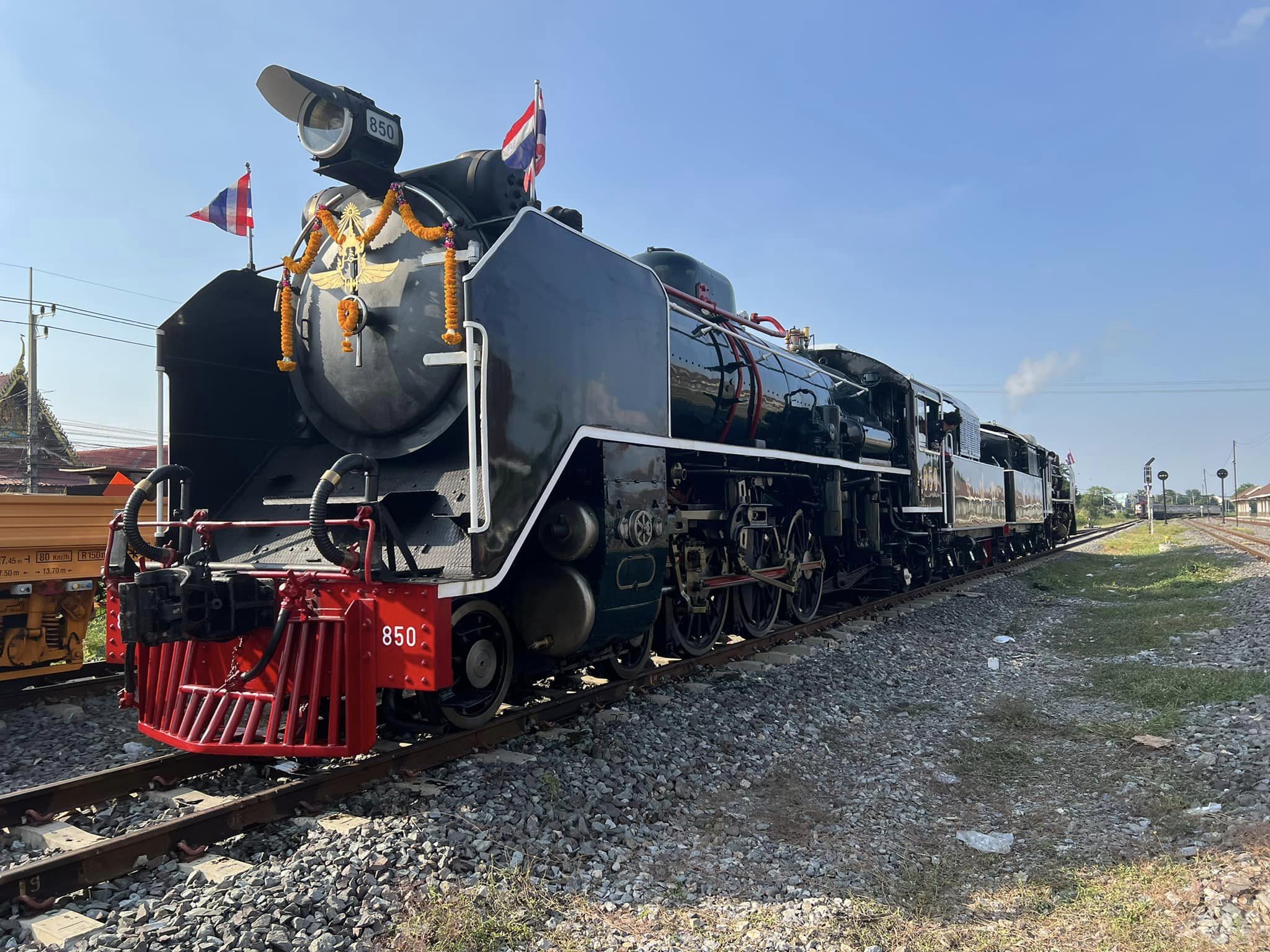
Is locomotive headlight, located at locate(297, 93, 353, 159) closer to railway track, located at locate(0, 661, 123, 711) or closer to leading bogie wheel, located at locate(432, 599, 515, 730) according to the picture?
leading bogie wheel, located at locate(432, 599, 515, 730)

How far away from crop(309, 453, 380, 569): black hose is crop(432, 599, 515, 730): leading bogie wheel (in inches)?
25.4

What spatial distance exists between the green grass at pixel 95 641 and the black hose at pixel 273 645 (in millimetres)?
4286

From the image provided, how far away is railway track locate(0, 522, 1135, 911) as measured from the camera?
2.96m

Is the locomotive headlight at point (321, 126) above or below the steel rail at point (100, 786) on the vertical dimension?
above

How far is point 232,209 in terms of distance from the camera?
6961mm

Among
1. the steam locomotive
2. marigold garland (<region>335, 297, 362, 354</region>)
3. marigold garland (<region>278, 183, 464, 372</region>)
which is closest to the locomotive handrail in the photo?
the steam locomotive

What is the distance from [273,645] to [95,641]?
6.90m

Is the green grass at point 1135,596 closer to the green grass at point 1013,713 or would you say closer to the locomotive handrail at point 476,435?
the green grass at point 1013,713

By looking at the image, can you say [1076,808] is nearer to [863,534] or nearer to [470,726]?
[470,726]

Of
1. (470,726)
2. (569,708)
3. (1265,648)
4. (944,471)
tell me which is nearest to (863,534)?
(944,471)

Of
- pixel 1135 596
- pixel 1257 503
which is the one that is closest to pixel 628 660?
pixel 1135 596

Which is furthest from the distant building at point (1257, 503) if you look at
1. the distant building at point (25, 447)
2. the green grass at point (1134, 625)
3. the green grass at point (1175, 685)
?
the distant building at point (25, 447)

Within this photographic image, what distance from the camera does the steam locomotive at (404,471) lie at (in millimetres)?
3949

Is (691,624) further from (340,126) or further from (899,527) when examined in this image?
(899,527)
